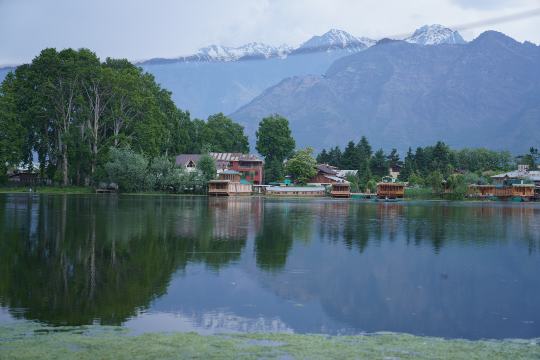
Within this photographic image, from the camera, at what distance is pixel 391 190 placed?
100500mm

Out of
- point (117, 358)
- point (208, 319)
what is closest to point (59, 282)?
point (208, 319)

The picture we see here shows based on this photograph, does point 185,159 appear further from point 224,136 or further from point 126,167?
point 224,136

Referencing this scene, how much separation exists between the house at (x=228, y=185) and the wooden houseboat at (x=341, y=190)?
48.4 ft

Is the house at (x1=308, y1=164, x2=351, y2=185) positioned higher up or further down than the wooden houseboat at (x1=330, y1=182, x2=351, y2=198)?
higher up

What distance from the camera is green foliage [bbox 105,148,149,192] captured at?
283ft

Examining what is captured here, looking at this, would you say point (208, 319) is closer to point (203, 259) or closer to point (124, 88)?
point (203, 259)

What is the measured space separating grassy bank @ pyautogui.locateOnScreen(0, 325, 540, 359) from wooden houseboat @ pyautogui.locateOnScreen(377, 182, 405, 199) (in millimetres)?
86100

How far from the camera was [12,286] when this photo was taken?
18219mm

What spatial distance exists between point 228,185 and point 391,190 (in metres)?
25.3

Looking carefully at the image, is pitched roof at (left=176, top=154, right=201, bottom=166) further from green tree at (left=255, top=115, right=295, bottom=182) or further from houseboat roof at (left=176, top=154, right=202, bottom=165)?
green tree at (left=255, top=115, right=295, bottom=182)

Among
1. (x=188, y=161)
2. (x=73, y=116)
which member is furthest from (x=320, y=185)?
(x=73, y=116)

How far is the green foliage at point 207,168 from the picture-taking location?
101 m

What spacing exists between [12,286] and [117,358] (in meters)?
7.53

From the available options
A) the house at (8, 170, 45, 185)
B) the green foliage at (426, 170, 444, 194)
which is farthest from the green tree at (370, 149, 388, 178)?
the house at (8, 170, 45, 185)
